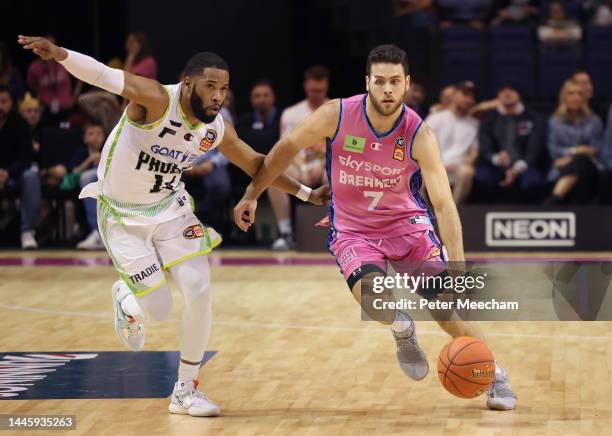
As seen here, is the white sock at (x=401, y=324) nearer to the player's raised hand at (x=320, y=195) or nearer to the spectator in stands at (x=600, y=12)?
the player's raised hand at (x=320, y=195)

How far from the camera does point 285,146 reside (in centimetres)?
659

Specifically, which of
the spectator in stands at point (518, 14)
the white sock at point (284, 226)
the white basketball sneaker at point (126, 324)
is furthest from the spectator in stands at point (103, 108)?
the white basketball sneaker at point (126, 324)

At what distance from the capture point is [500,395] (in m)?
6.42

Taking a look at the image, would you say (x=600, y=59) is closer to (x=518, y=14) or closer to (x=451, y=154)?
(x=518, y=14)

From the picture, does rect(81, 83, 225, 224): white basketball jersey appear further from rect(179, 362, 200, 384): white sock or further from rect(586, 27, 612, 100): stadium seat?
rect(586, 27, 612, 100): stadium seat

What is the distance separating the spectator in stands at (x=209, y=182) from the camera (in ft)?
43.2

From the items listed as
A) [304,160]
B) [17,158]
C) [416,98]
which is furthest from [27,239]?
[416,98]

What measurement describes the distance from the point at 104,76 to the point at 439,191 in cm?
173

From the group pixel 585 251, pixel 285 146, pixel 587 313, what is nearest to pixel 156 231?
pixel 285 146

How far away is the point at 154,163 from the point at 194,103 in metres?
0.40

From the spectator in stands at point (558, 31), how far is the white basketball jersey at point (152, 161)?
945 cm

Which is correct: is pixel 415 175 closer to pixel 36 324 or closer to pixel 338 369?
pixel 338 369

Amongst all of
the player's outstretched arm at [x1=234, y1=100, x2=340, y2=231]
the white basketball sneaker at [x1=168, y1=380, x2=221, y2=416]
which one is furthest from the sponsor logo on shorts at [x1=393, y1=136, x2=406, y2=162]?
the white basketball sneaker at [x1=168, y1=380, x2=221, y2=416]

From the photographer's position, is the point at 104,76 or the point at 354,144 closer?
the point at 104,76
